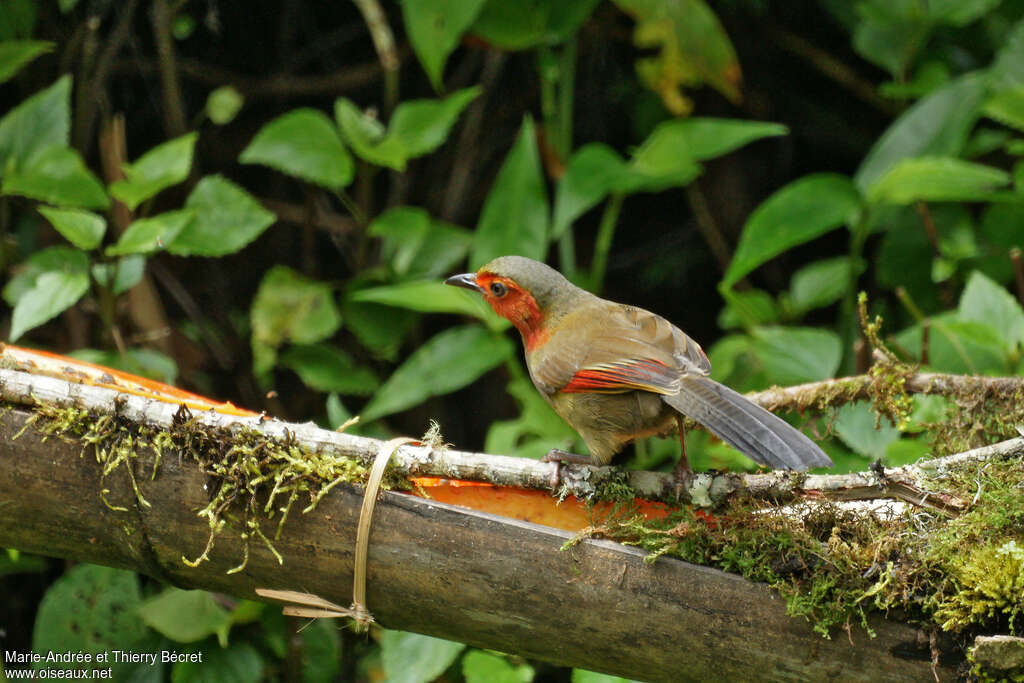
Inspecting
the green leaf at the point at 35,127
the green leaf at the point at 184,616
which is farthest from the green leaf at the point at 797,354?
the green leaf at the point at 35,127

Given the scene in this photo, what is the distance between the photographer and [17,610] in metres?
3.83

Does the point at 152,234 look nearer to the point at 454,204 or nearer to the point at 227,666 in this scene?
the point at 227,666

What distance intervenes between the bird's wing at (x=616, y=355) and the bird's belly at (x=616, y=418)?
0.03m

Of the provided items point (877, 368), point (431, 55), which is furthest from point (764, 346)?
point (431, 55)

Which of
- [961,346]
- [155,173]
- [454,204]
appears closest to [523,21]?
[454,204]

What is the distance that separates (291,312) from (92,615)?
1389 millimetres

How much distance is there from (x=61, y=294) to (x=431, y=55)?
5.69 ft

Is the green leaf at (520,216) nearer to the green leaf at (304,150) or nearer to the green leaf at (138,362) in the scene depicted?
the green leaf at (304,150)

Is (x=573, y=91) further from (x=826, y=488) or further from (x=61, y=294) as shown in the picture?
(x=826, y=488)

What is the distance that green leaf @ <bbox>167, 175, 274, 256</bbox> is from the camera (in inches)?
123

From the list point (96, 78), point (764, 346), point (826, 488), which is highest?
point (96, 78)

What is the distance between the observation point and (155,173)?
128 inches

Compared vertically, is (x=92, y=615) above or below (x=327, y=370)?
below

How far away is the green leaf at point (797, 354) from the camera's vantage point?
3098 millimetres
